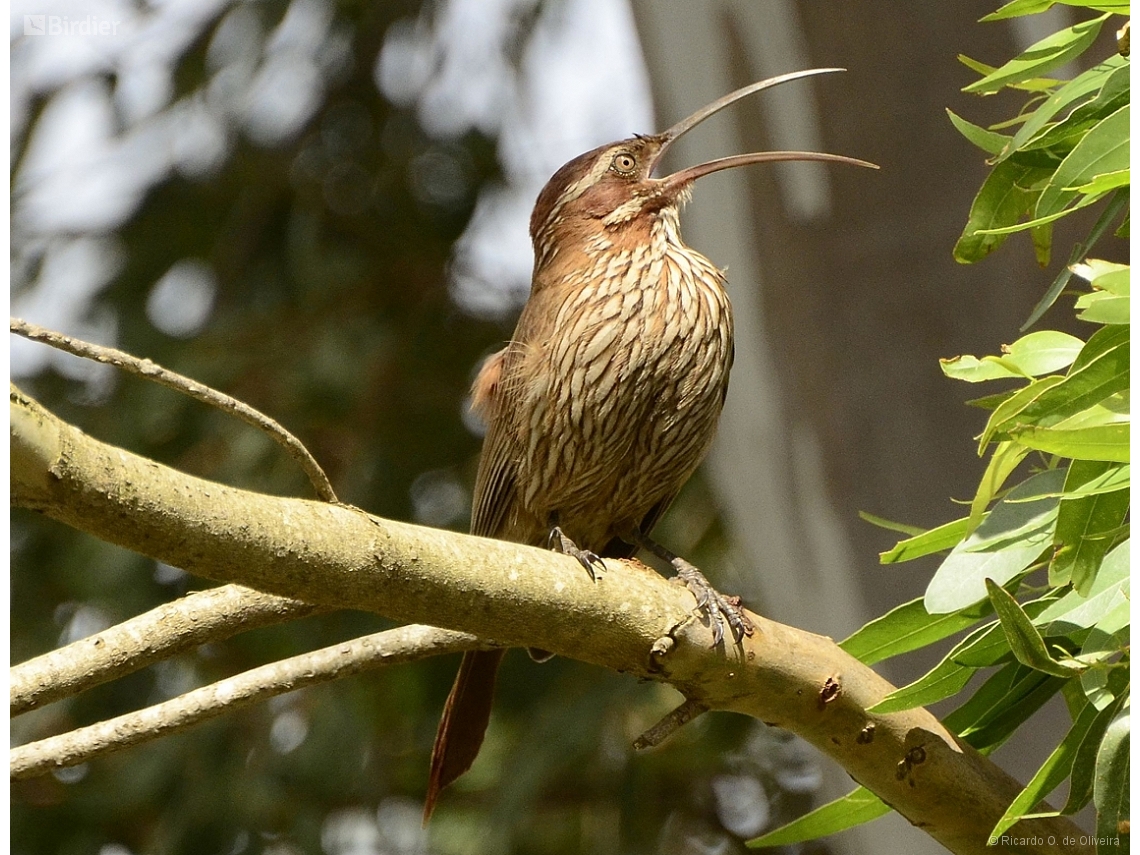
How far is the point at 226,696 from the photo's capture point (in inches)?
67.2

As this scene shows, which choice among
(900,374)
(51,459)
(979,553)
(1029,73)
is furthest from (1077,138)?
(900,374)

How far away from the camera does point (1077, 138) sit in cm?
144

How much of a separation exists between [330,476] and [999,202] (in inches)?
119

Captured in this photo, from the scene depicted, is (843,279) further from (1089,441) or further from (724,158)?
(1089,441)

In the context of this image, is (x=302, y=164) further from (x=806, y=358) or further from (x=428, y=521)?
(x=806, y=358)

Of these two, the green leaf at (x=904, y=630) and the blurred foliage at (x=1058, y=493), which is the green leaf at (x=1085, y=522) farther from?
the green leaf at (x=904, y=630)

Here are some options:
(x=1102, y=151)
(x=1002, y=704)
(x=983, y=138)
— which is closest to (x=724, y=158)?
(x=983, y=138)

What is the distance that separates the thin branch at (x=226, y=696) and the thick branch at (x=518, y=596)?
0.25m

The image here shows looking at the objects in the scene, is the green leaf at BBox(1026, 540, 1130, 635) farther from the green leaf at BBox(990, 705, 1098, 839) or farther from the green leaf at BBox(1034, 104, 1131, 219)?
the green leaf at BBox(1034, 104, 1131, 219)

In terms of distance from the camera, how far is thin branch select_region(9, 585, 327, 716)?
5.23 ft

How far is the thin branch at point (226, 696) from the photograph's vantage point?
1695 mm

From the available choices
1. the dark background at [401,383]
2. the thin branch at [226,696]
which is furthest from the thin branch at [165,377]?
the dark background at [401,383]

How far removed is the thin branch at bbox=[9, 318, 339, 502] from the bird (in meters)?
0.79

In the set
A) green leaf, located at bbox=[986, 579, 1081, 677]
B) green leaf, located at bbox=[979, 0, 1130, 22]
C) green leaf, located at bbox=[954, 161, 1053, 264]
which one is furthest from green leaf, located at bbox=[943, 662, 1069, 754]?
green leaf, located at bbox=[979, 0, 1130, 22]
